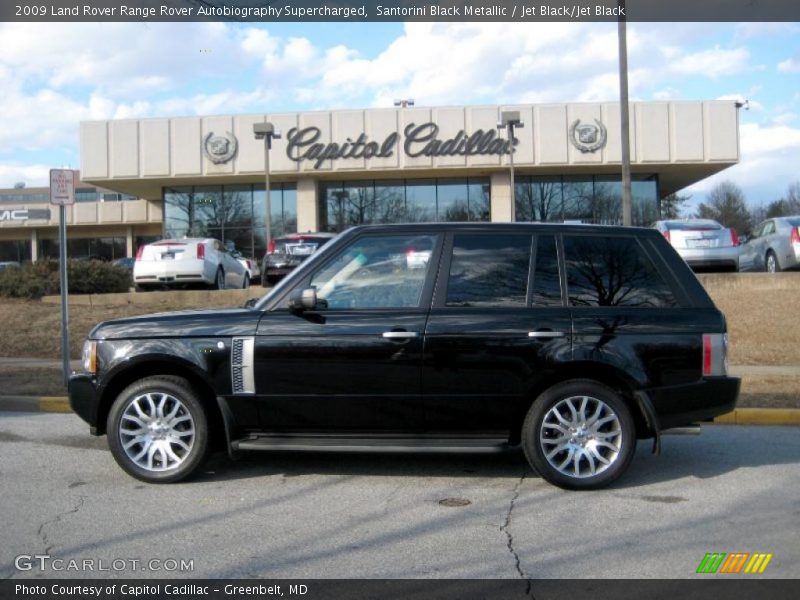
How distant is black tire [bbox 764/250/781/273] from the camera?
17970mm

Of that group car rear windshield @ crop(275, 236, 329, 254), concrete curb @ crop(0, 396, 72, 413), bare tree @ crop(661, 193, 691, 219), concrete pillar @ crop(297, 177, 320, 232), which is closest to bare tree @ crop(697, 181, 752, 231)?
bare tree @ crop(661, 193, 691, 219)

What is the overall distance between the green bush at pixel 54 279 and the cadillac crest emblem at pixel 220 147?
1399 cm

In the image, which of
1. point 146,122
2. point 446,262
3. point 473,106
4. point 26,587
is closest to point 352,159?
point 473,106

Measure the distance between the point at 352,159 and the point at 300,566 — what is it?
94.6ft

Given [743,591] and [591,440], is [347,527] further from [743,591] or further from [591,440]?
[743,591]

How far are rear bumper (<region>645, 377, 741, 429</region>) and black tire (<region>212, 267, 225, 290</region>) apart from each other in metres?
14.7

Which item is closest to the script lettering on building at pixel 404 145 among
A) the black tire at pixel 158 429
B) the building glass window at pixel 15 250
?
the black tire at pixel 158 429

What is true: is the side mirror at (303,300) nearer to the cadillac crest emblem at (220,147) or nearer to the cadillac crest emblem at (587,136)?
the cadillac crest emblem at (587,136)

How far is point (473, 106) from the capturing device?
31750mm

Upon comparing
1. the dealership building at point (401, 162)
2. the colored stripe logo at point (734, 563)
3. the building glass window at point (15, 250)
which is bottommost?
the colored stripe logo at point (734, 563)

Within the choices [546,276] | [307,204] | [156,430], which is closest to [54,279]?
[156,430]

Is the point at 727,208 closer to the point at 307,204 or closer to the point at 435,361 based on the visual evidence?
the point at 307,204

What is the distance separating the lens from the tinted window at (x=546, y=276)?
5879mm

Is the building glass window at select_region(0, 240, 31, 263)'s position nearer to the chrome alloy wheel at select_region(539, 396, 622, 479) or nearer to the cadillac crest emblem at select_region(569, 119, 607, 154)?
the cadillac crest emblem at select_region(569, 119, 607, 154)
